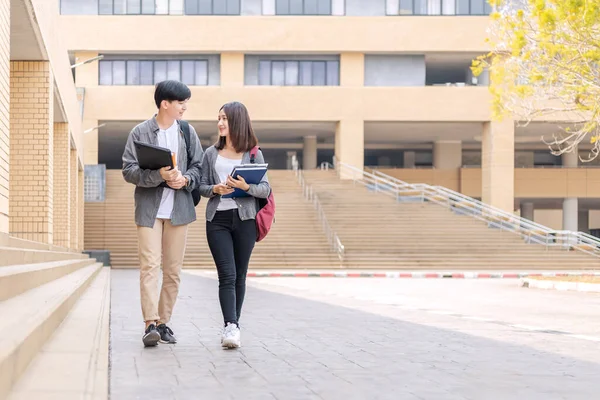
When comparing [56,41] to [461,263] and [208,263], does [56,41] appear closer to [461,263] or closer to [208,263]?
[208,263]

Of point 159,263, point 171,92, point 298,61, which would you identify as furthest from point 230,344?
point 298,61

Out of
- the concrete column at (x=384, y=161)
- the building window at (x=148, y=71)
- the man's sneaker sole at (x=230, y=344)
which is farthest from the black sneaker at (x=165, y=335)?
the concrete column at (x=384, y=161)

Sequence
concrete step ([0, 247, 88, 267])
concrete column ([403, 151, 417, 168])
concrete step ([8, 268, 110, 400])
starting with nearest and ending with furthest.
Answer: concrete step ([8, 268, 110, 400]) < concrete step ([0, 247, 88, 267]) < concrete column ([403, 151, 417, 168])

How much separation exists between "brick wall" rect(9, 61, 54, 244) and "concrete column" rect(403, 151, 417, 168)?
44.3 meters

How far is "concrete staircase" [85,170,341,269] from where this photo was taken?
34812 millimetres

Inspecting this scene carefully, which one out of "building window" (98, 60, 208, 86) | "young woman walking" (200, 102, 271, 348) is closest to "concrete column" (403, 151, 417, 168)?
"building window" (98, 60, 208, 86)

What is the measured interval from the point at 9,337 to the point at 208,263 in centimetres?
3008

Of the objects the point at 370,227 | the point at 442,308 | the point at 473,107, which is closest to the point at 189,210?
the point at 442,308

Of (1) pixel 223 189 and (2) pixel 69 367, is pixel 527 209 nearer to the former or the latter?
(1) pixel 223 189

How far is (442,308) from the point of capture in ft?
46.5

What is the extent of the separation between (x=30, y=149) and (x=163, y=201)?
9.10m

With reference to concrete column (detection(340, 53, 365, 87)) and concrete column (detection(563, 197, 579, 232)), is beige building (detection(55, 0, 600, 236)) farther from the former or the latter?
concrete column (detection(563, 197, 579, 232))

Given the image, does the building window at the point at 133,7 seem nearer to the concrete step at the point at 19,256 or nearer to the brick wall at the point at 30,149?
the brick wall at the point at 30,149

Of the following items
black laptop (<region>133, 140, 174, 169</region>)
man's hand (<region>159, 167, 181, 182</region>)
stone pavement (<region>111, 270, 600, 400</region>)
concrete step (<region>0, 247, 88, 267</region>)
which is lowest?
stone pavement (<region>111, 270, 600, 400</region>)
